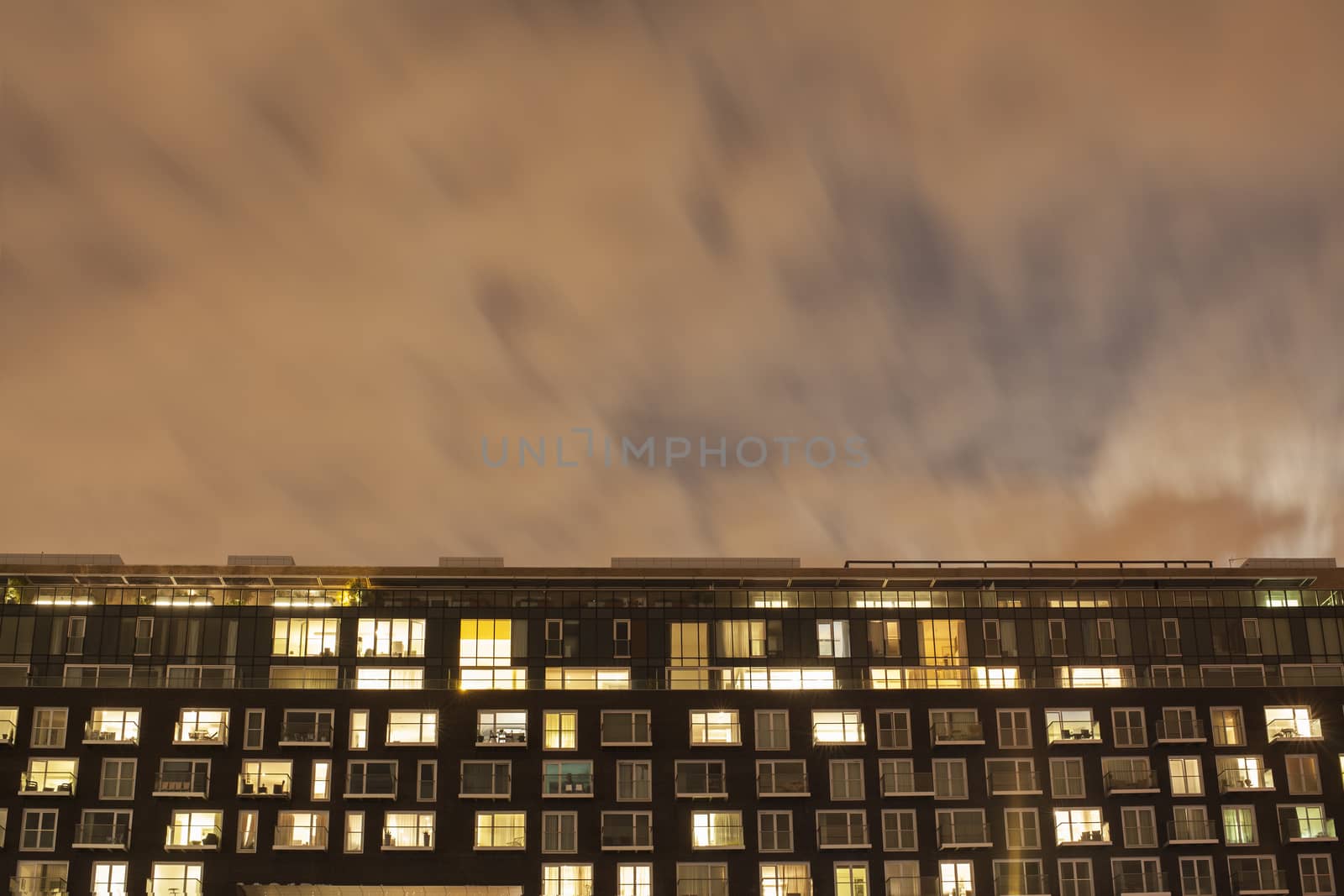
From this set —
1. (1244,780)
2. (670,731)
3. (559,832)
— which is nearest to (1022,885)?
(1244,780)

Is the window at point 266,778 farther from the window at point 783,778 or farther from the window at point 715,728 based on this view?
the window at point 783,778

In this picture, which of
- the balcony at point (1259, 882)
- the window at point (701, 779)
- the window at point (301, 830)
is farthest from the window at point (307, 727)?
the balcony at point (1259, 882)

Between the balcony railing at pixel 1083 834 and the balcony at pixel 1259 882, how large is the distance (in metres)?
9.59

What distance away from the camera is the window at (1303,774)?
118 m

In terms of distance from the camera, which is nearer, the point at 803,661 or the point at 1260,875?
the point at 1260,875

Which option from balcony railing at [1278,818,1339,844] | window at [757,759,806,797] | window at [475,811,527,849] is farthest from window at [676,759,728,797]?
balcony railing at [1278,818,1339,844]

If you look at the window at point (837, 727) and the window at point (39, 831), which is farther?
the window at point (837, 727)

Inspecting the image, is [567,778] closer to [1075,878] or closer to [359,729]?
[359,729]

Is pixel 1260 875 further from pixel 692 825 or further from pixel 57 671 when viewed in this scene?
pixel 57 671

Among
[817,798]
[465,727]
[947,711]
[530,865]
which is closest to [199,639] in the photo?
[465,727]

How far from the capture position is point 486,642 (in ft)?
411

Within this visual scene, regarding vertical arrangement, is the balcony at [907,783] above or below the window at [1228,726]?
below

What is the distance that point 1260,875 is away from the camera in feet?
376

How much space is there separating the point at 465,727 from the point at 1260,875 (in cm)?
6016
